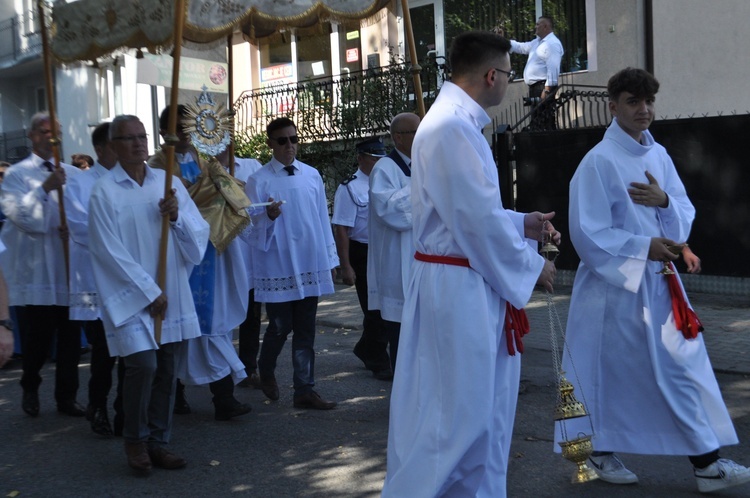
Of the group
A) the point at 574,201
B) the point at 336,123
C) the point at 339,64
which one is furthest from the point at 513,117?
the point at 574,201

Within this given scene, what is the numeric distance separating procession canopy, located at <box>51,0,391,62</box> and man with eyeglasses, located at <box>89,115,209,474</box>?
5.16 ft

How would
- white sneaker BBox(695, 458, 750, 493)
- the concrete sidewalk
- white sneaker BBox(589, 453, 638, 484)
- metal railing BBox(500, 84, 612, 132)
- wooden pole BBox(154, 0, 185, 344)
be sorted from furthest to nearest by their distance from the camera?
metal railing BBox(500, 84, 612, 132)
the concrete sidewalk
wooden pole BBox(154, 0, 185, 344)
white sneaker BBox(589, 453, 638, 484)
white sneaker BBox(695, 458, 750, 493)

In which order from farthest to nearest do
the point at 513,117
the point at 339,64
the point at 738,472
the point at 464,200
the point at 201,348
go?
the point at 339,64, the point at 513,117, the point at 201,348, the point at 738,472, the point at 464,200

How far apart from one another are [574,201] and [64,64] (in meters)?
4.63

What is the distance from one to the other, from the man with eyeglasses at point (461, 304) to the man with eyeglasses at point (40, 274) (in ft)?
12.7

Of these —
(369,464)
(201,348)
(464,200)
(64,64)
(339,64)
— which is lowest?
(369,464)

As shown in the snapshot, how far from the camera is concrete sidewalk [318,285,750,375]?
8.30m

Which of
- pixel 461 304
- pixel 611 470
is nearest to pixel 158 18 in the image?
pixel 461 304

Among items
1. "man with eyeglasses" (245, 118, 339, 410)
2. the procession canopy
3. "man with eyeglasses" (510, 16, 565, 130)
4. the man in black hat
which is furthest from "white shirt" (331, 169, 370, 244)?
"man with eyeglasses" (510, 16, 565, 130)

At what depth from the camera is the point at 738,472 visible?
4.88m

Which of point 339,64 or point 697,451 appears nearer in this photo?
point 697,451

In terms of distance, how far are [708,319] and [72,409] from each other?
6441mm

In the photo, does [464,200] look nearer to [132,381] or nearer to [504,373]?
[504,373]

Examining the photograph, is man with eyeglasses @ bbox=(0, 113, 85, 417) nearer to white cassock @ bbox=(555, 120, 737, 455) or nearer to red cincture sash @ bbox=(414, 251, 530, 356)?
white cassock @ bbox=(555, 120, 737, 455)
